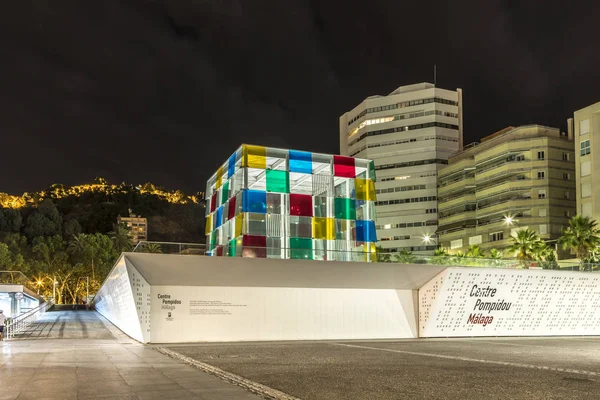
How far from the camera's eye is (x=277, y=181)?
37750 millimetres

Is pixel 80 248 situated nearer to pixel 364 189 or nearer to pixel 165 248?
pixel 364 189

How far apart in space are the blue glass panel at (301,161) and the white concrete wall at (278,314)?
8889 millimetres

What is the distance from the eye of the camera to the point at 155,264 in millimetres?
29250

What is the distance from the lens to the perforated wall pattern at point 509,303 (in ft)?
116

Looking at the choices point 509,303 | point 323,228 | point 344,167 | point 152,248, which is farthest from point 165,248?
point 509,303

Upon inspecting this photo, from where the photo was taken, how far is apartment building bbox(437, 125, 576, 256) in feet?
316

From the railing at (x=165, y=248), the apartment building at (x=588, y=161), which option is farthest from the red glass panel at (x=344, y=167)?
the apartment building at (x=588, y=161)

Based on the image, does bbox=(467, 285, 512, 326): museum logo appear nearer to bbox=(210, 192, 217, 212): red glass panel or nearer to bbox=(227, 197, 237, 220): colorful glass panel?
bbox=(227, 197, 237, 220): colorful glass panel

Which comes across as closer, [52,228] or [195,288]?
[195,288]

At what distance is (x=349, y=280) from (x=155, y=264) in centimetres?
1055

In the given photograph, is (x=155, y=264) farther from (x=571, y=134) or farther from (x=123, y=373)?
(x=571, y=134)

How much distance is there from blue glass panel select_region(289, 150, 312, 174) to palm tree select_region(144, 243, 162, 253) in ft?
38.4

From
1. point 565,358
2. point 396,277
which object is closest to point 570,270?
point 396,277

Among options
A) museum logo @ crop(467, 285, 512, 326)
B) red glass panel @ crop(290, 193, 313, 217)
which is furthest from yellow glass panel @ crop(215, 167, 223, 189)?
museum logo @ crop(467, 285, 512, 326)
